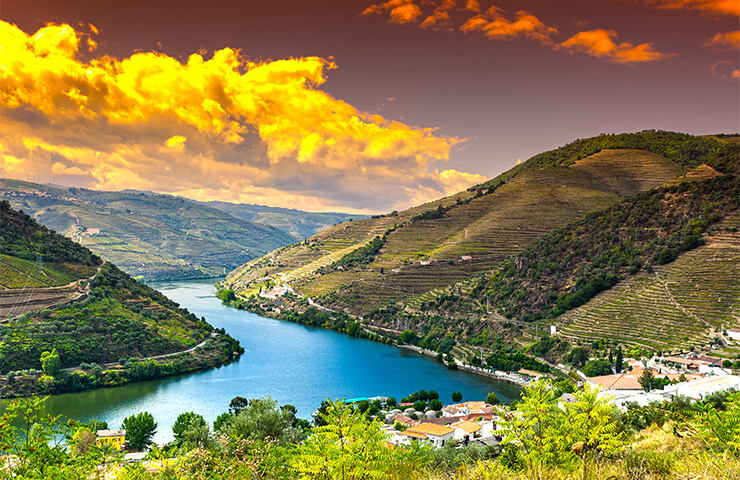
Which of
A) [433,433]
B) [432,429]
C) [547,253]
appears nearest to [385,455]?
[433,433]

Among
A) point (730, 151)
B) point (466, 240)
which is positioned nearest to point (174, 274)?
point (466, 240)

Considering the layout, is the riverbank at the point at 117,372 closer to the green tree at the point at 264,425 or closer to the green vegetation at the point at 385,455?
the green tree at the point at 264,425

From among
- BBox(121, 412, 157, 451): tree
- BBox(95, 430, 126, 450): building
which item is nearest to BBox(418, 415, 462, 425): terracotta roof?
BBox(121, 412, 157, 451): tree

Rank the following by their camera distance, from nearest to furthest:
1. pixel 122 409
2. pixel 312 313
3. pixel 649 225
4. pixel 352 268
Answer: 1. pixel 122 409
2. pixel 649 225
3. pixel 312 313
4. pixel 352 268

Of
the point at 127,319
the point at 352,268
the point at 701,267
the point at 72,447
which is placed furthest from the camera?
the point at 352,268

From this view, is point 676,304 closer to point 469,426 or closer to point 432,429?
point 469,426

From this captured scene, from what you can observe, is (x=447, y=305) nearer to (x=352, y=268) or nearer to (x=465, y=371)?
(x=465, y=371)
